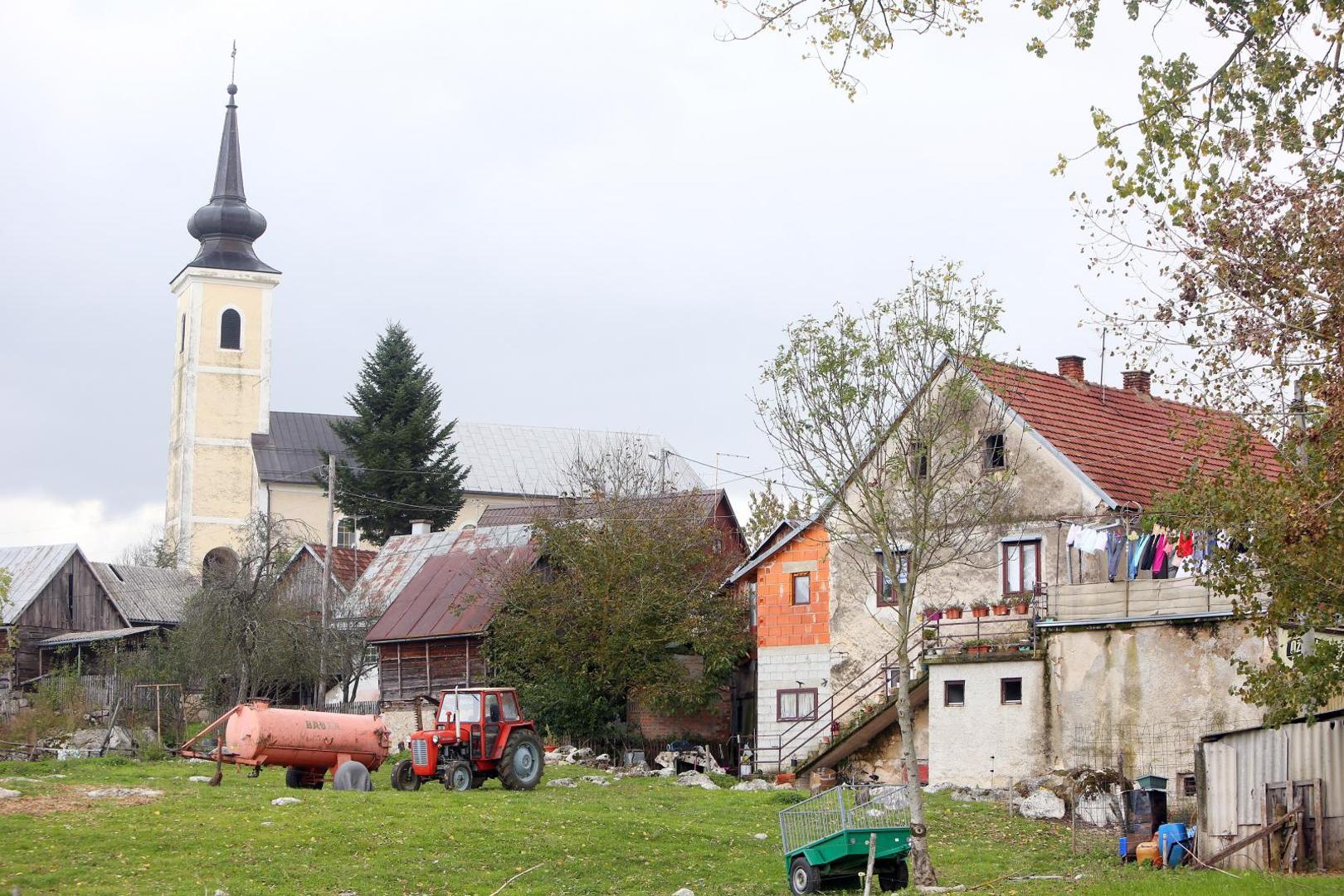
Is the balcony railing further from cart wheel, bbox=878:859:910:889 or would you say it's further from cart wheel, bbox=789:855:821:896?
cart wheel, bbox=789:855:821:896

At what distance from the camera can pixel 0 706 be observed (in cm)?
4588

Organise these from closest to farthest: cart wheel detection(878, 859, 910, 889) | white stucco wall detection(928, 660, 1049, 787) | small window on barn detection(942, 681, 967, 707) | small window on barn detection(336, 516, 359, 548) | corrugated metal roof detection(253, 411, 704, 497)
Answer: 1. cart wheel detection(878, 859, 910, 889)
2. white stucco wall detection(928, 660, 1049, 787)
3. small window on barn detection(942, 681, 967, 707)
4. small window on barn detection(336, 516, 359, 548)
5. corrugated metal roof detection(253, 411, 704, 497)

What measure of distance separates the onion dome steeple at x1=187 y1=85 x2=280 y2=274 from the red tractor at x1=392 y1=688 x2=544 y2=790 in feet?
218

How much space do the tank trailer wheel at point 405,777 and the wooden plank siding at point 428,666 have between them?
13952mm

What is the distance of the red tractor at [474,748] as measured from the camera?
31266mm

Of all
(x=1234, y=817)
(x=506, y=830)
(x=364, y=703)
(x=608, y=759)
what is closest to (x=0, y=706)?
(x=364, y=703)

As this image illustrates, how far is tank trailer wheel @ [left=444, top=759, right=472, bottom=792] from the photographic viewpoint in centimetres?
3081

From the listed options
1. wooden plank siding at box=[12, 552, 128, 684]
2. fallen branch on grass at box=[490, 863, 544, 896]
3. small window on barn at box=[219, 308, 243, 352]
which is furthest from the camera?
small window on barn at box=[219, 308, 243, 352]

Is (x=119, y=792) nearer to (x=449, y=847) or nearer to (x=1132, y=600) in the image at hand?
(x=449, y=847)

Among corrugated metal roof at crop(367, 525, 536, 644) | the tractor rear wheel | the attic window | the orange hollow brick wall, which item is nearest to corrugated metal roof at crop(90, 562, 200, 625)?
corrugated metal roof at crop(367, 525, 536, 644)

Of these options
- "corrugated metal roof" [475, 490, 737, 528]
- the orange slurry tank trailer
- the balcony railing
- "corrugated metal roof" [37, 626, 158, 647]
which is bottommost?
the orange slurry tank trailer

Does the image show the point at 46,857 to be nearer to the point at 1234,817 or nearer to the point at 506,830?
the point at 506,830

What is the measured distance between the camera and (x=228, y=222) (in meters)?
94.2

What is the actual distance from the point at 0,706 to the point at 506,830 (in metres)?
A: 26.6
